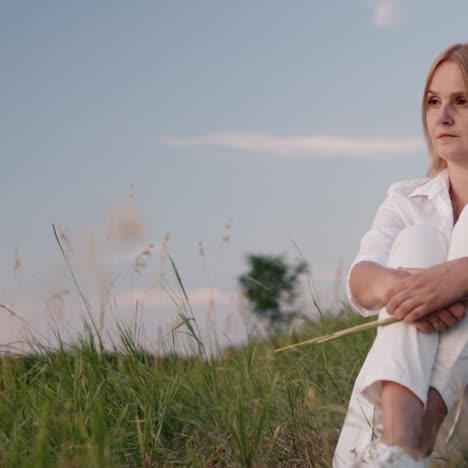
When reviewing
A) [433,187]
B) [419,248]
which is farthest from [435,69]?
[419,248]

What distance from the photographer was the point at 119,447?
8.12 feet

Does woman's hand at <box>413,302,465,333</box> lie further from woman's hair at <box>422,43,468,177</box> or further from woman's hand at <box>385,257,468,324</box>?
woman's hair at <box>422,43,468,177</box>

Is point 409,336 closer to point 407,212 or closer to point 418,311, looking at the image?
point 418,311

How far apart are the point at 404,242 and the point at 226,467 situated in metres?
0.96

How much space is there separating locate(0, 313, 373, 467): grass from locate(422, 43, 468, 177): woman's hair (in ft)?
3.15

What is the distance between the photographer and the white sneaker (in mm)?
1950

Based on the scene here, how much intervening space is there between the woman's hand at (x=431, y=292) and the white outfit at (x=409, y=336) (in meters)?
0.05

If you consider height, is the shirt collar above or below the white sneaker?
above

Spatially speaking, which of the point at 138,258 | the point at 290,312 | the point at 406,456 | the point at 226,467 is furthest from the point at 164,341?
the point at 290,312

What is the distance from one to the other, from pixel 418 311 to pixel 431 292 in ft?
0.25

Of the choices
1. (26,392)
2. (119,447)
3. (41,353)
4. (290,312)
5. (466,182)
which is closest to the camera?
(119,447)

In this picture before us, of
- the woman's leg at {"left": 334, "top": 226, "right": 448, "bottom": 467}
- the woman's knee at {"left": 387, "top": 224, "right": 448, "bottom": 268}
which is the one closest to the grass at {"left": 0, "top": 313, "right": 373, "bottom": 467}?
A: the woman's leg at {"left": 334, "top": 226, "right": 448, "bottom": 467}

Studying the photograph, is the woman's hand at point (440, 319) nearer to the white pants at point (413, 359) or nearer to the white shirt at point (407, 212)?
the white pants at point (413, 359)

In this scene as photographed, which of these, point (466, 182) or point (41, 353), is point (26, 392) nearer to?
point (41, 353)
